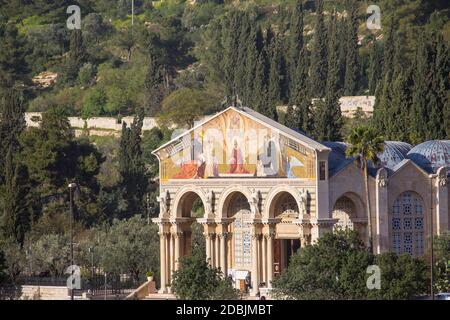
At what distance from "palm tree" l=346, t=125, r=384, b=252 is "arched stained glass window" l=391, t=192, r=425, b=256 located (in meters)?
1.79

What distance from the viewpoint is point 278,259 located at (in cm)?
8781

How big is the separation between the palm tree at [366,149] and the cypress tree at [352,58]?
55.5 m

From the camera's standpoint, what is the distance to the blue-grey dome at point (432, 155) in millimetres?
86938

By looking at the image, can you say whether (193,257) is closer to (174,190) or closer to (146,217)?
(174,190)

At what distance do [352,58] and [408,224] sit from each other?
182 feet

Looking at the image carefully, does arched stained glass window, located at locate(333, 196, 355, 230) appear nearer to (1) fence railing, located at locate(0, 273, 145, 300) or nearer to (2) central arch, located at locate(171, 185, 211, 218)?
(2) central arch, located at locate(171, 185, 211, 218)

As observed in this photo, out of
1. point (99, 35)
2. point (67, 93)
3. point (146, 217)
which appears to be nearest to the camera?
point (146, 217)

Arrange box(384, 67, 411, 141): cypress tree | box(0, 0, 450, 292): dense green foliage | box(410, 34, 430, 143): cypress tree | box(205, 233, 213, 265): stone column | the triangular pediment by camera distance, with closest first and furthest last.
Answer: the triangular pediment → box(205, 233, 213, 265): stone column → box(0, 0, 450, 292): dense green foliage → box(410, 34, 430, 143): cypress tree → box(384, 67, 411, 141): cypress tree

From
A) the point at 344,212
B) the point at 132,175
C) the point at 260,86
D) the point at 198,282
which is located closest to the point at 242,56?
the point at 260,86

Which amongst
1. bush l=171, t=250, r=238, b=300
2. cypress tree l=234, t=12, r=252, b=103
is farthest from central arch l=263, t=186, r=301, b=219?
cypress tree l=234, t=12, r=252, b=103

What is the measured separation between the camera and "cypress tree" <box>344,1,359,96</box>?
140 meters

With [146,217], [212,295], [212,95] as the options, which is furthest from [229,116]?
[212,95]

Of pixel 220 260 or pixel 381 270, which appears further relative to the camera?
pixel 220 260

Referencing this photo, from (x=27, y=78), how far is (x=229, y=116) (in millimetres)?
86931
